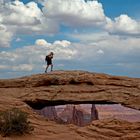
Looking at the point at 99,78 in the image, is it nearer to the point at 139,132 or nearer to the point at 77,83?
the point at 77,83

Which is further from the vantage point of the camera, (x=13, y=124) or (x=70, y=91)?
(x=70, y=91)

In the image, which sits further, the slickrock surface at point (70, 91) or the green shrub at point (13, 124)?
the slickrock surface at point (70, 91)

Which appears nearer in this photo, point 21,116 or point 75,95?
point 21,116

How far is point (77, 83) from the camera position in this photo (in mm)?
25375

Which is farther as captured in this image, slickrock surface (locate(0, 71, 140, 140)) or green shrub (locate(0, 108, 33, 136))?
slickrock surface (locate(0, 71, 140, 140))

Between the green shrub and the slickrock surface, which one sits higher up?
the slickrock surface

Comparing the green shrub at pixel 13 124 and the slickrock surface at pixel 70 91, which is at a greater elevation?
the slickrock surface at pixel 70 91

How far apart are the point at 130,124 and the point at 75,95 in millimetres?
3760

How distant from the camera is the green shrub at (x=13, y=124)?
786 inches

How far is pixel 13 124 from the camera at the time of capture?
66.4 feet

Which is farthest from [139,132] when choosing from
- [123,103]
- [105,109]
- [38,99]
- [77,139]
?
[105,109]

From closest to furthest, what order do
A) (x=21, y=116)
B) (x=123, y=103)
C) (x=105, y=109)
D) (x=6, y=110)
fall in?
(x=21, y=116) → (x=6, y=110) → (x=123, y=103) → (x=105, y=109)

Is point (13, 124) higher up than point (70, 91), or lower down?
lower down

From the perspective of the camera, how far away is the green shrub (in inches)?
786
